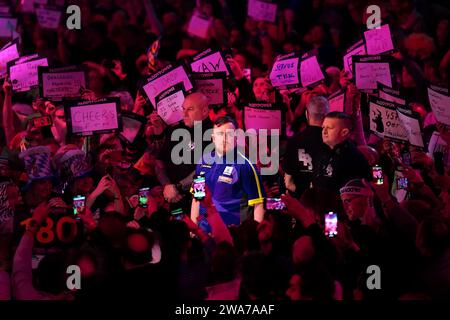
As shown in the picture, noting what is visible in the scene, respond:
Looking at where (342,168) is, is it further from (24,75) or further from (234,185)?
(24,75)

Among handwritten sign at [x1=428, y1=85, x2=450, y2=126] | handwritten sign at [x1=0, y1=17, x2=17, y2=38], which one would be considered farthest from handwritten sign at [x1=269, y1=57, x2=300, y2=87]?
handwritten sign at [x1=0, y1=17, x2=17, y2=38]

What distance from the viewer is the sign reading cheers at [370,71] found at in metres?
9.49

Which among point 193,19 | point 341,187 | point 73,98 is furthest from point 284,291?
point 193,19

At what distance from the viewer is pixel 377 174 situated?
8.58 meters

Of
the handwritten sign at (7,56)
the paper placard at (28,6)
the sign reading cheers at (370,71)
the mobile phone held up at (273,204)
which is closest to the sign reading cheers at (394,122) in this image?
the sign reading cheers at (370,71)

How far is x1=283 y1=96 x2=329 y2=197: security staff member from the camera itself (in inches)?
351

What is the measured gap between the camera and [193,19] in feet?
41.4

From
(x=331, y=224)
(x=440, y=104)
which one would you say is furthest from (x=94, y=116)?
(x=440, y=104)

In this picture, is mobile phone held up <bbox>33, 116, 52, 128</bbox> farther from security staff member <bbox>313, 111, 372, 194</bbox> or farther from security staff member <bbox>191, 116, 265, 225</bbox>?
security staff member <bbox>313, 111, 372, 194</bbox>

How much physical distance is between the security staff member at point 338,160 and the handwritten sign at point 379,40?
1842mm

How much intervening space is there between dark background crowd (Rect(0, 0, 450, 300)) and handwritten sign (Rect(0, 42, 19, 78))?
27cm

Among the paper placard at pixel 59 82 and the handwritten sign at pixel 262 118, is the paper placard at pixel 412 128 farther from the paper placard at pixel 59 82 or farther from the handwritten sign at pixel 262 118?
the paper placard at pixel 59 82
